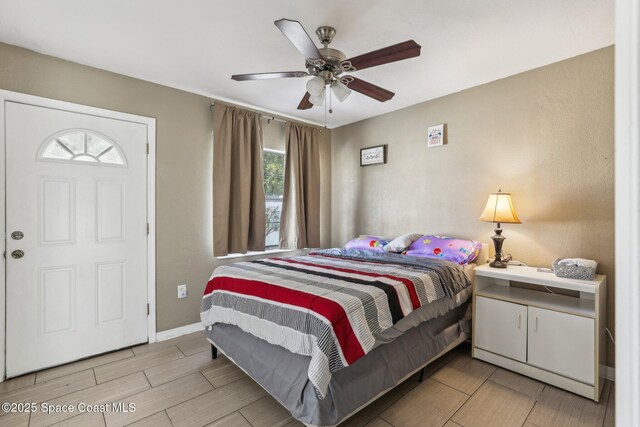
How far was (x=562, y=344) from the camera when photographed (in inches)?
85.7

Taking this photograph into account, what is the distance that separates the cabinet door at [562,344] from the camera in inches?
81.8

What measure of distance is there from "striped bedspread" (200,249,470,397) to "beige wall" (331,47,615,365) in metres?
0.84

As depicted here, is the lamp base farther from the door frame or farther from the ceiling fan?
the door frame

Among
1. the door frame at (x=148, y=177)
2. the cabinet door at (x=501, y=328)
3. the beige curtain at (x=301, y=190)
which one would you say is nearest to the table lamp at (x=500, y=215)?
the cabinet door at (x=501, y=328)

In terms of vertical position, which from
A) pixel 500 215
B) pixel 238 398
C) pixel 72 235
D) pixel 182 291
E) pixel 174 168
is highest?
pixel 174 168

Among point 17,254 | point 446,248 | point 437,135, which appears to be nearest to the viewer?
point 17,254

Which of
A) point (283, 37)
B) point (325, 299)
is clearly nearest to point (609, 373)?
point (325, 299)

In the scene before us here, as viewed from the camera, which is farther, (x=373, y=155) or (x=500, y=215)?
(x=373, y=155)

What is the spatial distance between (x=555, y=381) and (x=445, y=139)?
236 cm

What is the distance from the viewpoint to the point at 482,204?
3088 mm

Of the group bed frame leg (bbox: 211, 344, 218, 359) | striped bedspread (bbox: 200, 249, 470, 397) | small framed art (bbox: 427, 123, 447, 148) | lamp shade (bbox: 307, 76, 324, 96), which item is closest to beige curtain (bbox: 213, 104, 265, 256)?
striped bedspread (bbox: 200, 249, 470, 397)

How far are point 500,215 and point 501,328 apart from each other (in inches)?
36.6

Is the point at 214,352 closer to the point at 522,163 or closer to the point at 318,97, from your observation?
the point at 318,97

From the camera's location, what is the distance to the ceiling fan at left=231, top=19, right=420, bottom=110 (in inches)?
69.9
